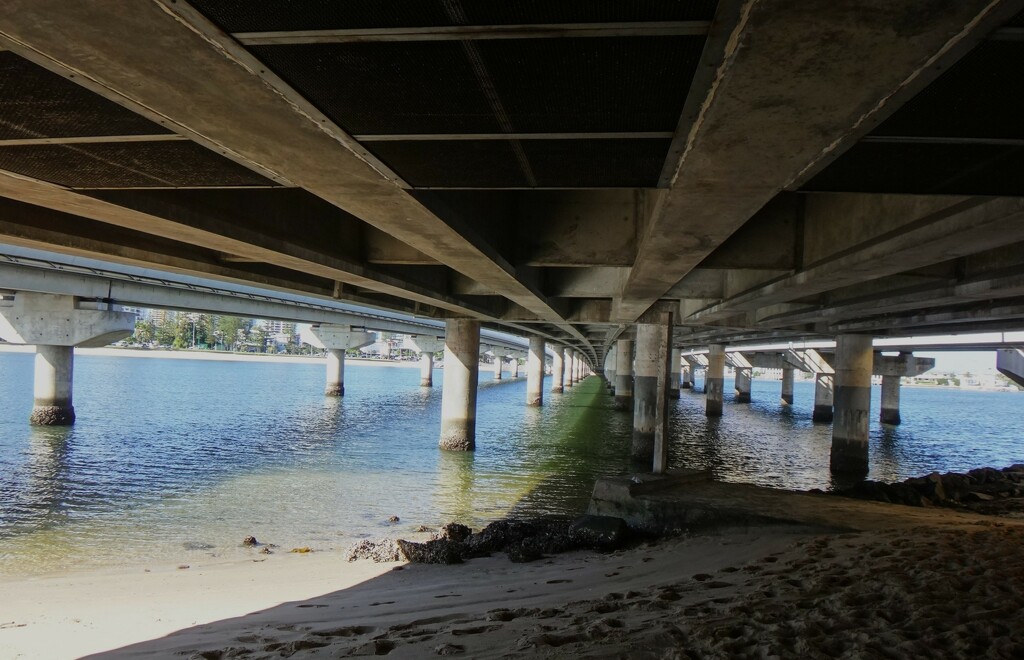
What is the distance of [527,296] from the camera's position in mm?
15672

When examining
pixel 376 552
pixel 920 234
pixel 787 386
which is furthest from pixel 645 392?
pixel 787 386

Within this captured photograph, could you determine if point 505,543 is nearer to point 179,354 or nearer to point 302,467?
point 302,467

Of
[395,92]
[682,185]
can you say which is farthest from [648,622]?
[395,92]

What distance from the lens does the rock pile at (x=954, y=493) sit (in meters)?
15.9

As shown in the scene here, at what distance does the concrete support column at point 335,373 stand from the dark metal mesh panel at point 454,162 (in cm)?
4870

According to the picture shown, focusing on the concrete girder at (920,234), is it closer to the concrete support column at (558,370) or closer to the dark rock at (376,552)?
the dark rock at (376,552)

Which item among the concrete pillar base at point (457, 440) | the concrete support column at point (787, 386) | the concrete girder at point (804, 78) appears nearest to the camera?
the concrete girder at point (804, 78)

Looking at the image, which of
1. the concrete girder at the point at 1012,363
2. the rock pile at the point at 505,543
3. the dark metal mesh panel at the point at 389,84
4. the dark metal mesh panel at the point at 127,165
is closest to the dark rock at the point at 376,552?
the rock pile at the point at 505,543

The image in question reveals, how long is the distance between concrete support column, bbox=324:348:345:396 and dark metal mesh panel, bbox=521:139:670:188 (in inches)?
1939

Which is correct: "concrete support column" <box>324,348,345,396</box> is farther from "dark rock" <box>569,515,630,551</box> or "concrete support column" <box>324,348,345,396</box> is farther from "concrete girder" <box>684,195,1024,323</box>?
"concrete girder" <box>684,195,1024,323</box>

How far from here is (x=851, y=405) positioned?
1077 inches

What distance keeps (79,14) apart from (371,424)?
31.8 m

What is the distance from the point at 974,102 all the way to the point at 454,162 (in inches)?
160

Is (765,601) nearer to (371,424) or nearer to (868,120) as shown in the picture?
(868,120)
